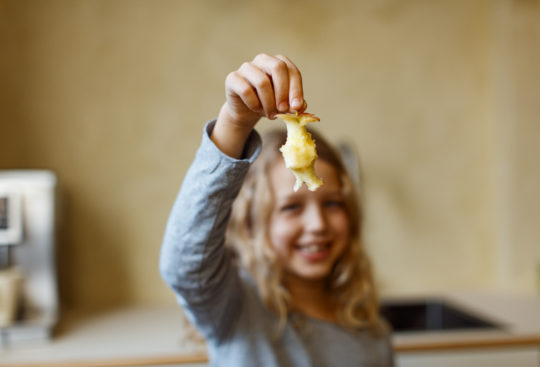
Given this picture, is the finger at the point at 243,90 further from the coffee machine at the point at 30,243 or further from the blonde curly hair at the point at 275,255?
the coffee machine at the point at 30,243

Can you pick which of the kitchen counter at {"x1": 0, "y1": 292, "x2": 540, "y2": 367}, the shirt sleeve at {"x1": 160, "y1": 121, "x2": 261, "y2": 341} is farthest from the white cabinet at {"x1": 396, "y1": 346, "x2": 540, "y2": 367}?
the shirt sleeve at {"x1": 160, "y1": 121, "x2": 261, "y2": 341}

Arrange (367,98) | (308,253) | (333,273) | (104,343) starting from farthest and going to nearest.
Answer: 1. (367,98)
2. (104,343)
3. (333,273)
4. (308,253)

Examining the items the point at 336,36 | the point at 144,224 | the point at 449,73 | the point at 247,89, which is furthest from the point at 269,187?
the point at 449,73

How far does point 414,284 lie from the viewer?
5.67 ft

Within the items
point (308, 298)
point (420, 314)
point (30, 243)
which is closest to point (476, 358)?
point (420, 314)

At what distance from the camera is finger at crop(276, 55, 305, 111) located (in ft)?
1.22

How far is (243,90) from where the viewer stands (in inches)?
16.0

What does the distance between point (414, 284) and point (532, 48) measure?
96 cm

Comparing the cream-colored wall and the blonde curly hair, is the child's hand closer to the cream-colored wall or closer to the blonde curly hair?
the blonde curly hair

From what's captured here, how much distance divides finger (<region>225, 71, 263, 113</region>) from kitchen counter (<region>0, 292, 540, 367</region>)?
2.03 ft

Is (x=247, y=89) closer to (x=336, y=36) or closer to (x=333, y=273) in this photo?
(x=333, y=273)

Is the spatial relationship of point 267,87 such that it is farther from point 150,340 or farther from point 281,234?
point 150,340

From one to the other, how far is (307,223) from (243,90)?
0.36m

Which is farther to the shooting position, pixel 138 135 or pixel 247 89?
pixel 138 135
